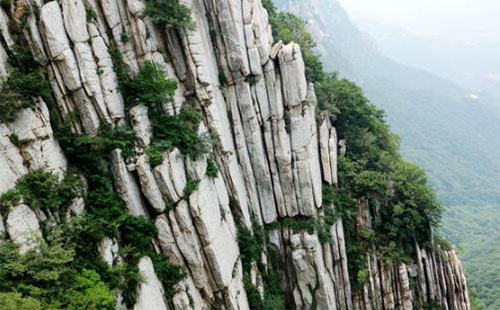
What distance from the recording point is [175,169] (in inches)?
878

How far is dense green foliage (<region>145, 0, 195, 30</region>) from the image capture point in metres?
24.0

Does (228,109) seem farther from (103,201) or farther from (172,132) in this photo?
(103,201)

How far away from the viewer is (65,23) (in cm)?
1989

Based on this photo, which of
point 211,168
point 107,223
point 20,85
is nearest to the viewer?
point 20,85

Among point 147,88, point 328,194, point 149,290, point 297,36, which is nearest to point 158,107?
point 147,88

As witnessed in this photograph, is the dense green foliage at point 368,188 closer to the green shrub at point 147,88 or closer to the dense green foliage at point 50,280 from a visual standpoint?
the green shrub at point 147,88

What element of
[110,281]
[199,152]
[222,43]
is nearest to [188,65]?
[222,43]

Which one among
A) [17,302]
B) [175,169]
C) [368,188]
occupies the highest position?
[368,188]

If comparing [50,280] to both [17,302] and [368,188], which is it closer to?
[17,302]

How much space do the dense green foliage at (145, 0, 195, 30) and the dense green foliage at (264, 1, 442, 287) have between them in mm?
17208

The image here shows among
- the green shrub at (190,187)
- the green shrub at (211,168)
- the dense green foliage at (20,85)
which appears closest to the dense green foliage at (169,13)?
the dense green foliage at (20,85)

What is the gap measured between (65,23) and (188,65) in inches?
339

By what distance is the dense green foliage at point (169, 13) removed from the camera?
2405cm

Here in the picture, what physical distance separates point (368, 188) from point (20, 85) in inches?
1237
